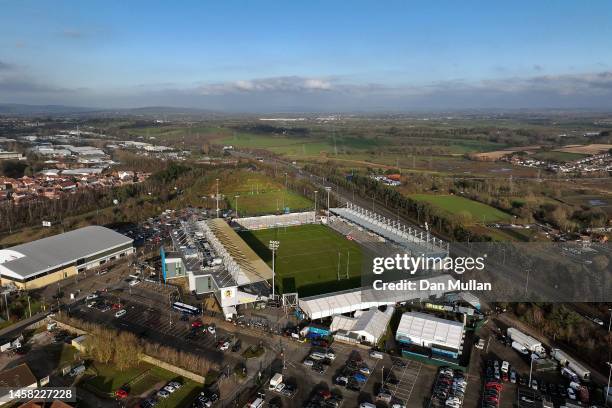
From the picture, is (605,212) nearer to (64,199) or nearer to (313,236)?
(313,236)

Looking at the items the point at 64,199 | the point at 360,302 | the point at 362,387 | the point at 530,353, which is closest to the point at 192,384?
the point at 362,387

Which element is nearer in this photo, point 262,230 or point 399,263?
point 399,263

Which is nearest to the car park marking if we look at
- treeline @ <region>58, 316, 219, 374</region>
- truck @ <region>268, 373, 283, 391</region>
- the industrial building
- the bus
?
the industrial building

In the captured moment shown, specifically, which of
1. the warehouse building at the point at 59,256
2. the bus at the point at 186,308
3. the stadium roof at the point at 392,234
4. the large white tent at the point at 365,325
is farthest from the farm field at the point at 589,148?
the warehouse building at the point at 59,256

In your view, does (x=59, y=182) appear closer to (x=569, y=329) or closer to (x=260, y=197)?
(x=260, y=197)

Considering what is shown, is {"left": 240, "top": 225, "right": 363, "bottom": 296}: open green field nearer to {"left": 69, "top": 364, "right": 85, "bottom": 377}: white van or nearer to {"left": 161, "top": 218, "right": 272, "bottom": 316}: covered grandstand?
{"left": 161, "top": 218, "right": 272, "bottom": 316}: covered grandstand

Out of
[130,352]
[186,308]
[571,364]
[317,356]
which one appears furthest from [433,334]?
[130,352]

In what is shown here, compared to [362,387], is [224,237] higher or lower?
higher
